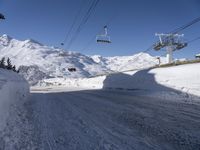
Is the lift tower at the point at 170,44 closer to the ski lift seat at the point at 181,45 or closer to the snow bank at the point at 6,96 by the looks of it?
the ski lift seat at the point at 181,45

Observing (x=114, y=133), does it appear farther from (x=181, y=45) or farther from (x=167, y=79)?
(x=181, y=45)

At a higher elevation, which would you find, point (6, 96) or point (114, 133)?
point (6, 96)

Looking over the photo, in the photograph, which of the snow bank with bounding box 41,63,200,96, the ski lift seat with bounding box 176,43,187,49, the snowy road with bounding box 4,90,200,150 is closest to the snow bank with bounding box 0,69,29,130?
the snowy road with bounding box 4,90,200,150

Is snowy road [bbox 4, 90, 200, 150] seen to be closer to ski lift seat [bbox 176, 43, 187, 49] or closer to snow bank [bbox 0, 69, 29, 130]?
snow bank [bbox 0, 69, 29, 130]

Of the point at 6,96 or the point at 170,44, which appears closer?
the point at 6,96

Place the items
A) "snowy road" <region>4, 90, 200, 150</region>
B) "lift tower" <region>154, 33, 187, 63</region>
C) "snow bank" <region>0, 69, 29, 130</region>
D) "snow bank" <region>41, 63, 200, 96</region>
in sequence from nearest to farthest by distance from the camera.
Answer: "snowy road" <region>4, 90, 200, 150</region> → "snow bank" <region>0, 69, 29, 130</region> → "snow bank" <region>41, 63, 200, 96</region> → "lift tower" <region>154, 33, 187, 63</region>

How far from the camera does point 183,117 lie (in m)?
8.80

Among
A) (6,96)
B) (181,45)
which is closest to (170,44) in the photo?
(181,45)

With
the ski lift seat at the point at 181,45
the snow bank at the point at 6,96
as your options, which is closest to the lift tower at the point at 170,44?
the ski lift seat at the point at 181,45

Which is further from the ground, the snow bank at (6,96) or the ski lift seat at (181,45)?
the ski lift seat at (181,45)

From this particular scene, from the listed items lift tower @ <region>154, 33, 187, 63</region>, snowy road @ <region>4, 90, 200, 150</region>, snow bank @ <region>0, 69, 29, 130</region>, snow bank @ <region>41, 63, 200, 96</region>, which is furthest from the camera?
lift tower @ <region>154, 33, 187, 63</region>

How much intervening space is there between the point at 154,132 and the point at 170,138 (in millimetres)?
675

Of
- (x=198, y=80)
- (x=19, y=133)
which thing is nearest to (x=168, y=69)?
(x=198, y=80)

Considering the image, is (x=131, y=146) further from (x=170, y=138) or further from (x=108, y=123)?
(x=108, y=123)
